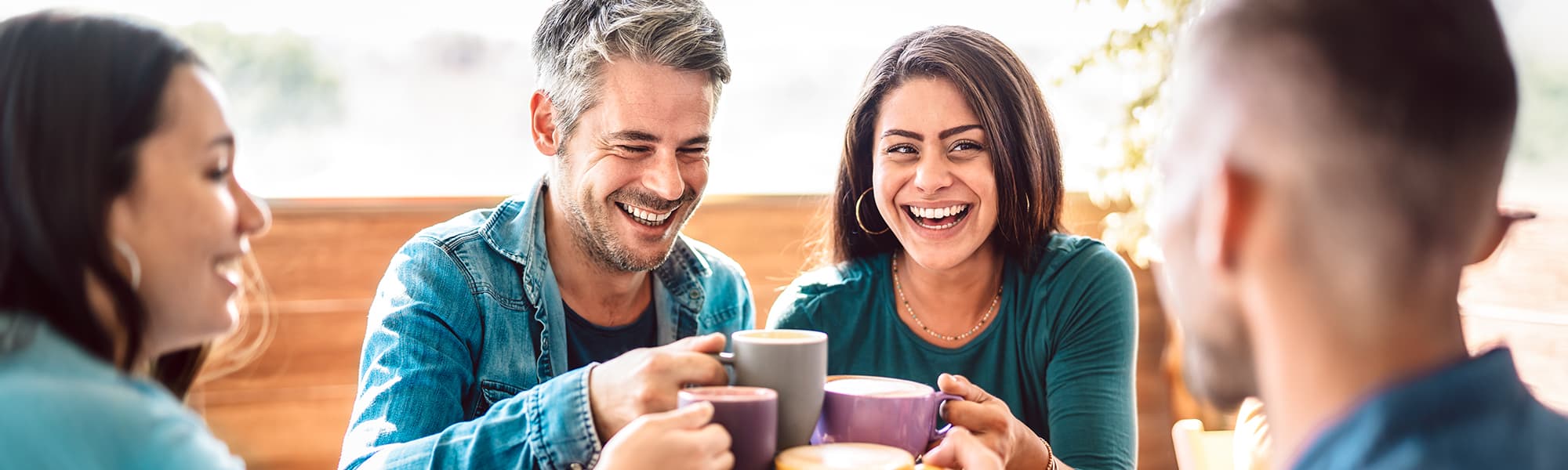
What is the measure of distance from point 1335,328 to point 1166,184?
0.55 ft

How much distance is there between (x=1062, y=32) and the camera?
350 cm

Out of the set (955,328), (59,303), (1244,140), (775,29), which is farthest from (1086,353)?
(775,29)

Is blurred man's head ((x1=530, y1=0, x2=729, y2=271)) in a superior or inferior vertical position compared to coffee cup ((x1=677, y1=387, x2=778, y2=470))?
superior

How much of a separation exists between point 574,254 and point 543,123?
0.21 m

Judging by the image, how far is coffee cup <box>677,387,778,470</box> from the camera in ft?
3.12

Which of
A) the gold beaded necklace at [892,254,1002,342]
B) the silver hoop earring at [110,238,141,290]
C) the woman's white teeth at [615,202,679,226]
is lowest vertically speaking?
the gold beaded necklace at [892,254,1002,342]

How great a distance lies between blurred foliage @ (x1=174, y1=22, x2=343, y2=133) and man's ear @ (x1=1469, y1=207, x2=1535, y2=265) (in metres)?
2.89

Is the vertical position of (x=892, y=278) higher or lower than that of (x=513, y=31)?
lower

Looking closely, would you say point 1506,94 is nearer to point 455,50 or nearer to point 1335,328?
point 1335,328

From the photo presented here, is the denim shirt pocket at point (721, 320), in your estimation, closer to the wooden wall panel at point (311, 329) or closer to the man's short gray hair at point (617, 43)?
the man's short gray hair at point (617, 43)

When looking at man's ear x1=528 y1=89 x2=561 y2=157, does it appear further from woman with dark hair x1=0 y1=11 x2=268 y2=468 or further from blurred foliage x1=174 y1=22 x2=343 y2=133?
blurred foliage x1=174 y1=22 x2=343 y2=133

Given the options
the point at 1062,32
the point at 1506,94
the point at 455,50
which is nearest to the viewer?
the point at 1506,94

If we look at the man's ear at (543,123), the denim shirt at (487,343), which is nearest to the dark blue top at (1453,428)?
the denim shirt at (487,343)

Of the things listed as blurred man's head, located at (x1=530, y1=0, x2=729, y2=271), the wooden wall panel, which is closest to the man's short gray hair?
blurred man's head, located at (x1=530, y1=0, x2=729, y2=271)
